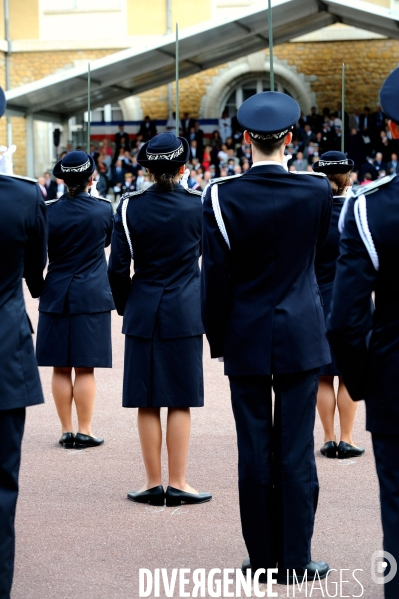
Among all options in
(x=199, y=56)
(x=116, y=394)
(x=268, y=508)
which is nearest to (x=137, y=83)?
(x=199, y=56)

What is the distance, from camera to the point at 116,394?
28.1ft

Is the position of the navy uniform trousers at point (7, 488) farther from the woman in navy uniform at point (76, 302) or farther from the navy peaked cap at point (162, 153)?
the woman in navy uniform at point (76, 302)

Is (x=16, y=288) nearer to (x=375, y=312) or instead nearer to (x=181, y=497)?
(x=375, y=312)

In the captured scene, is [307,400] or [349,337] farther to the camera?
[307,400]

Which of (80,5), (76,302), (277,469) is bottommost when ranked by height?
(277,469)

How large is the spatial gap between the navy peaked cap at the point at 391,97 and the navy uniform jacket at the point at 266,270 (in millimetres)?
912

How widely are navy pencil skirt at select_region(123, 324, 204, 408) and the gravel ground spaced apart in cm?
55

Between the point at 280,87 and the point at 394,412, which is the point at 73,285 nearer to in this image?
the point at 394,412

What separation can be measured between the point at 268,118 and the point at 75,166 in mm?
2703

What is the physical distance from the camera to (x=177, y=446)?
17.9ft

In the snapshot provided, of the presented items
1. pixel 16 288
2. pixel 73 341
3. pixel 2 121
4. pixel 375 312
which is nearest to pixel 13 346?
pixel 16 288

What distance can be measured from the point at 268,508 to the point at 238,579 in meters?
0.32

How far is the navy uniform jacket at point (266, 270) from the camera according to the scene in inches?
163

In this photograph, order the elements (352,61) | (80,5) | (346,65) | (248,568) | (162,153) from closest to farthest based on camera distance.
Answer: (248,568) → (162,153) → (80,5) → (352,61) → (346,65)
